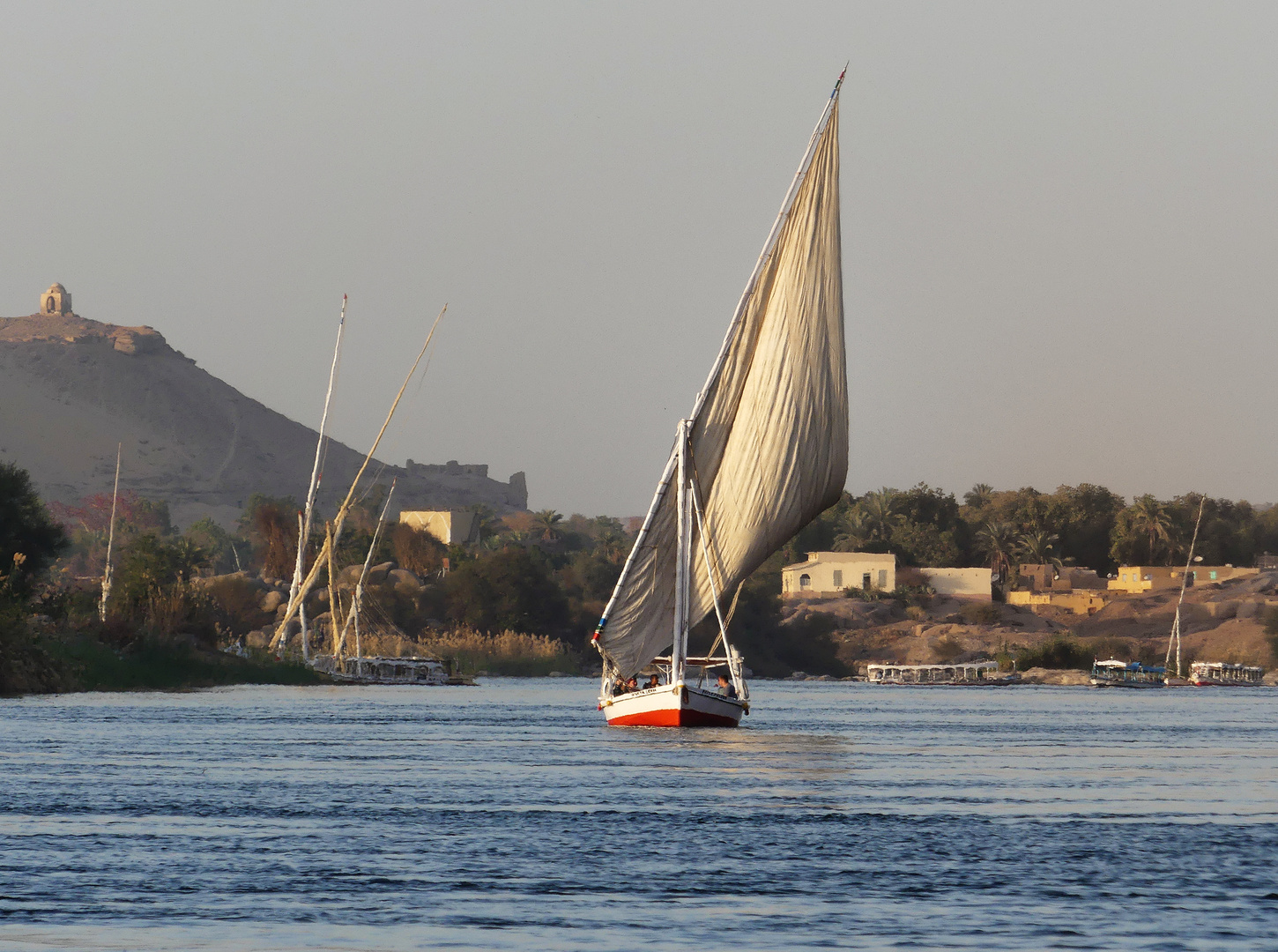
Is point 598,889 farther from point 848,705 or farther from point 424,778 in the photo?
point 848,705

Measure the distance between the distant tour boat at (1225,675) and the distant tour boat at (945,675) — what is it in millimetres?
12759

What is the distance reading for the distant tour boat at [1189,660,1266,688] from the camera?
12381cm

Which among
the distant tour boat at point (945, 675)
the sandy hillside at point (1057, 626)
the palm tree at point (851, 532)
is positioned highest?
the palm tree at point (851, 532)

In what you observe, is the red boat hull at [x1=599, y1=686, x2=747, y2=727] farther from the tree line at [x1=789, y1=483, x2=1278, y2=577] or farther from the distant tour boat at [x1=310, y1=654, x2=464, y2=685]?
the tree line at [x1=789, y1=483, x2=1278, y2=577]

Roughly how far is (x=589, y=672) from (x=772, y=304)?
292 ft

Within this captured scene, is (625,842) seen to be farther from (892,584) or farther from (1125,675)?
(892,584)

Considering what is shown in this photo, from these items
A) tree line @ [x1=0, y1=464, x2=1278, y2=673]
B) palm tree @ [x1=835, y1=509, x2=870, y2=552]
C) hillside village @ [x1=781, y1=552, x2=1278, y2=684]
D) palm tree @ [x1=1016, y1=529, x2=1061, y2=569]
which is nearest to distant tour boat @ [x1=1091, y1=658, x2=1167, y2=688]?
hillside village @ [x1=781, y1=552, x2=1278, y2=684]

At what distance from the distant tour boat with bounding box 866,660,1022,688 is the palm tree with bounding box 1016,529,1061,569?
3921 cm

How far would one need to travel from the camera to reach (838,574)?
16325 cm

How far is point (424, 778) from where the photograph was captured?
32969mm

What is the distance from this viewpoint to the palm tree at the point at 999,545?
575 ft

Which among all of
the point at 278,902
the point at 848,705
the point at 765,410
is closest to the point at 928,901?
the point at 278,902

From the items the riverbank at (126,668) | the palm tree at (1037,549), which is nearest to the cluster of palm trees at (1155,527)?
the palm tree at (1037,549)

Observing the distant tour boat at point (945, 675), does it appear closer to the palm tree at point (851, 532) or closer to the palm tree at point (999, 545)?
the palm tree at point (999, 545)
